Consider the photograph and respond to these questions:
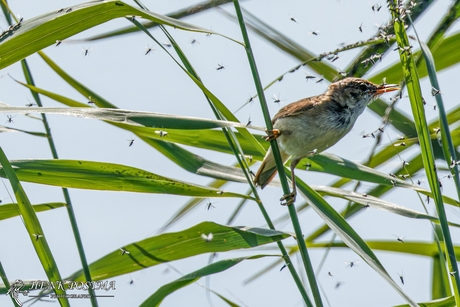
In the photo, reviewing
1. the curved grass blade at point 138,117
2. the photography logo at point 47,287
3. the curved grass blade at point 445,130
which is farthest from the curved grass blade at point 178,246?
the curved grass blade at point 445,130

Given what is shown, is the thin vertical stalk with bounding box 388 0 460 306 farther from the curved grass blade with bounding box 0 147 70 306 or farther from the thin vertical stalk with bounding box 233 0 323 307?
the curved grass blade with bounding box 0 147 70 306

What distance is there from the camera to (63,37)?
189 cm

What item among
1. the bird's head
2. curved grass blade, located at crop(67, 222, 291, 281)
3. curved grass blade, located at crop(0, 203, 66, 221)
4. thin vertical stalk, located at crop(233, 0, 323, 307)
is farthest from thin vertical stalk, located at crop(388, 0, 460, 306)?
curved grass blade, located at crop(0, 203, 66, 221)

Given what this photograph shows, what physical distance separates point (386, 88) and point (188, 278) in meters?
1.58

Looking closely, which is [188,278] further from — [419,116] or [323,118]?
[323,118]

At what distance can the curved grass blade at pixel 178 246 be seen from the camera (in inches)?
79.7

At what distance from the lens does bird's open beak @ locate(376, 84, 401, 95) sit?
288 centimetres

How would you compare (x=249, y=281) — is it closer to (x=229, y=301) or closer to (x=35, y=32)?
(x=229, y=301)

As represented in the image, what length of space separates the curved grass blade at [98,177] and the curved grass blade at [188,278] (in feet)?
0.93

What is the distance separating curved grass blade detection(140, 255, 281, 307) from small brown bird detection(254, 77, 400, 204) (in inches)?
48.5

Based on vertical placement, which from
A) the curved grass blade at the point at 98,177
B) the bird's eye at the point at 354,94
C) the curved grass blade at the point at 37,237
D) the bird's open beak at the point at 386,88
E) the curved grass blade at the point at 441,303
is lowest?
the curved grass blade at the point at 441,303

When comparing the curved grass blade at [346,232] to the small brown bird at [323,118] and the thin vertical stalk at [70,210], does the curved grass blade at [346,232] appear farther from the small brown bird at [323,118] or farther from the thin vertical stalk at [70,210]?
the small brown bird at [323,118]

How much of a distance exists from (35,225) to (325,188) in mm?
1197

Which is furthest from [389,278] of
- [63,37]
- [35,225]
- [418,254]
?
[63,37]
